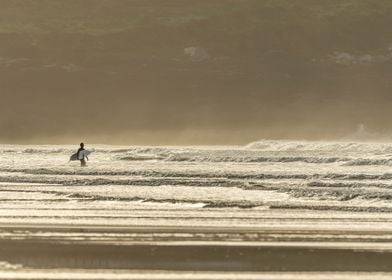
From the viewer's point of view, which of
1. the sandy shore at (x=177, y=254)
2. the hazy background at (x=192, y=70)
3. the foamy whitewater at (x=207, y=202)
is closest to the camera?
the sandy shore at (x=177, y=254)

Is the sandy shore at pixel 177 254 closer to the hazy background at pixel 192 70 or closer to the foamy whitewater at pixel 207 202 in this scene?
the foamy whitewater at pixel 207 202

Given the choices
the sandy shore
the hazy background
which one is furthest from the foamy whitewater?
the hazy background

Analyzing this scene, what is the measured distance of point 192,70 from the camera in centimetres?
9281

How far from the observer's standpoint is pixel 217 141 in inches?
3017

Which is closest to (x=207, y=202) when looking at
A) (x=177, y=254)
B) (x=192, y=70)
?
(x=177, y=254)

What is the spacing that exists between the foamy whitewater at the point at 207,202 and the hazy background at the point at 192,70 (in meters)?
37.9

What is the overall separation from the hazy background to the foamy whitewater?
124 feet

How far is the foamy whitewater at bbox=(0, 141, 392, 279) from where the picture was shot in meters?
20.3

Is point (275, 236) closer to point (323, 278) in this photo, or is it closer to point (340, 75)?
point (323, 278)

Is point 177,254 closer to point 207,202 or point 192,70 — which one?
point 207,202

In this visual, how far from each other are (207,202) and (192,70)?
66527mm

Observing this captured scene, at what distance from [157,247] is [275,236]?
7.75 ft

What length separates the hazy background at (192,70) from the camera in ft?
269

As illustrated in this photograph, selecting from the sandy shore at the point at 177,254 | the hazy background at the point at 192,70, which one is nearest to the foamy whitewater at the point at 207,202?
the sandy shore at the point at 177,254
